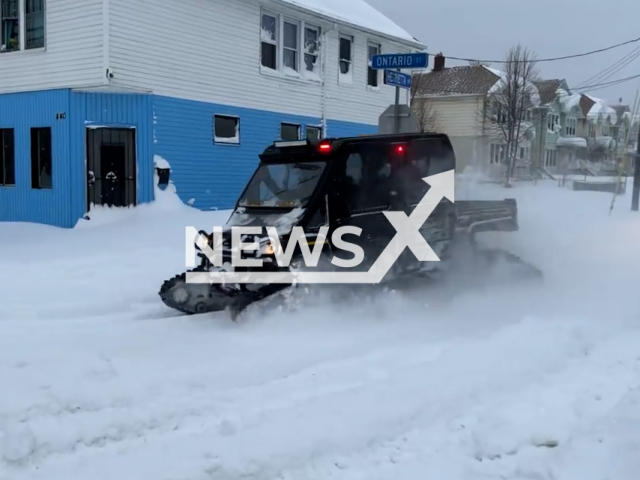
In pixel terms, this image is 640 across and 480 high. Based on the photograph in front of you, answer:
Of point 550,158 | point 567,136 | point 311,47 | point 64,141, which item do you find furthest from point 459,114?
point 64,141

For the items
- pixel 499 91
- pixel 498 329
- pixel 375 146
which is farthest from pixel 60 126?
pixel 499 91

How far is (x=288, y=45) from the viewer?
20953 millimetres

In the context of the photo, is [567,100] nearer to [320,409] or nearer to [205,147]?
[205,147]

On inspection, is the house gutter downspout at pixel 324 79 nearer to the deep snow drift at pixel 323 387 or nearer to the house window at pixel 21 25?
A: the house window at pixel 21 25

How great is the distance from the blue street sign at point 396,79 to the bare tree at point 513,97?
30.1 meters

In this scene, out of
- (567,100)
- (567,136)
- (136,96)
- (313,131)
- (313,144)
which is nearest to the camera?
(313,144)

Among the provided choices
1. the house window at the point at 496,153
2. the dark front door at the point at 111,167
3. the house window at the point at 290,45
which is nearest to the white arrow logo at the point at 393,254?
the dark front door at the point at 111,167

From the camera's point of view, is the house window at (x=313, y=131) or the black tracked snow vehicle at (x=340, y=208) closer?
the black tracked snow vehicle at (x=340, y=208)

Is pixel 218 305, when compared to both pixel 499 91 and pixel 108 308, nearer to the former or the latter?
pixel 108 308

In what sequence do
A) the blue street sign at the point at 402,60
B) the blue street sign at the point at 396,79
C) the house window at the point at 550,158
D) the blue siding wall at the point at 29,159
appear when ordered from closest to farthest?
the blue street sign at the point at 402,60
the blue street sign at the point at 396,79
the blue siding wall at the point at 29,159
the house window at the point at 550,158

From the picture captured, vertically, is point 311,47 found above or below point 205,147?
above

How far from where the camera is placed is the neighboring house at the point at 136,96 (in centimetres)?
1594

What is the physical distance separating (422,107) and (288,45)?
73.9 ft

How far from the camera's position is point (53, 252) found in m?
12.4
